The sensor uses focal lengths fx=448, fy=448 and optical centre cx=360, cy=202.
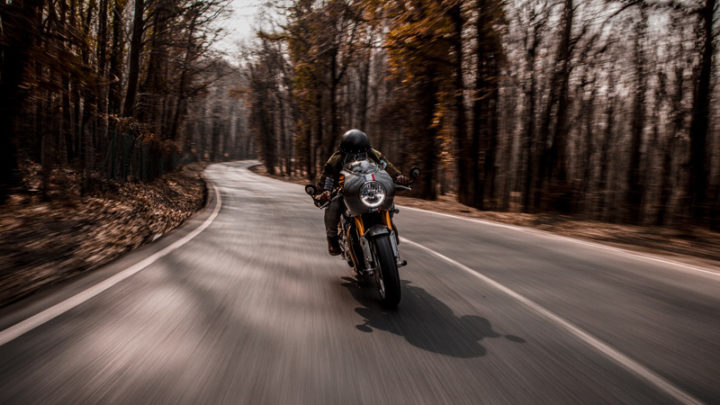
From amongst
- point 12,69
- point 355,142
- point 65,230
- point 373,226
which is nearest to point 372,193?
point 373,226

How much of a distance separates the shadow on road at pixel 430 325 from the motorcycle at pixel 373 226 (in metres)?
0.18

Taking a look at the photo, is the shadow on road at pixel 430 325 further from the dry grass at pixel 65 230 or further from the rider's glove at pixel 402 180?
the dry grass at pixel 65 230

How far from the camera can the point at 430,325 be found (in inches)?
149

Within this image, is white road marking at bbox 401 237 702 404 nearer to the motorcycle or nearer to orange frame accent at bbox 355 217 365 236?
the motorcycle

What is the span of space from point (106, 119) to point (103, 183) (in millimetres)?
2237

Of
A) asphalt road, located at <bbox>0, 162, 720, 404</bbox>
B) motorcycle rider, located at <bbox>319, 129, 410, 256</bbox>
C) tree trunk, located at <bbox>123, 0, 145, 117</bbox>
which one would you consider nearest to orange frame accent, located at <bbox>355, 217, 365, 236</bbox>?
motorcycle rider, located at <bbox>319, 129, 410, 256</bbox>

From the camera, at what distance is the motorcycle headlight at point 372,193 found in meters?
4.26

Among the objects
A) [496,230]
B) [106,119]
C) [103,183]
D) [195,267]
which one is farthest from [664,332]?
[106,119]

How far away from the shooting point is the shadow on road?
10.9 feet

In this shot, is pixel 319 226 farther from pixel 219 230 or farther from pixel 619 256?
pixel 619 256

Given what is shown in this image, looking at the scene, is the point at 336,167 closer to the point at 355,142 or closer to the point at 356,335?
the point at 355,142

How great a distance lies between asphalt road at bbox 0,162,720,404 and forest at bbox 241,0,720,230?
28.8 ft

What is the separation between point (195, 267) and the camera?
5.65 metres

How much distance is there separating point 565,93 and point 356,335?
14.6 m
